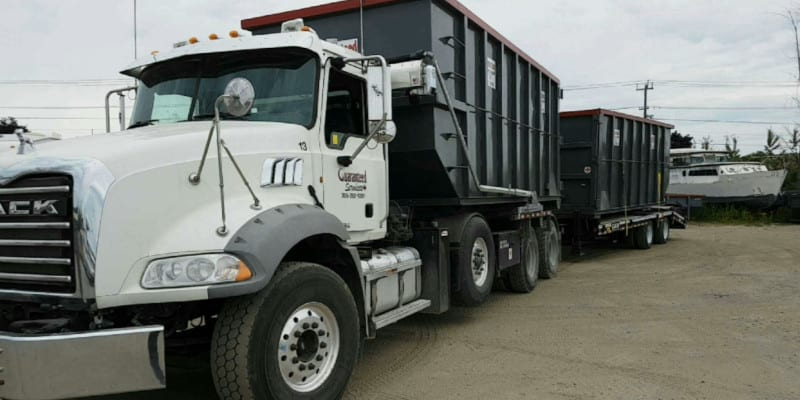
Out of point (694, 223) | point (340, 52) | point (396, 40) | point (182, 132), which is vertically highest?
point (396, 40)

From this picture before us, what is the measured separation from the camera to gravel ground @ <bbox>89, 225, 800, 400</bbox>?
15.2 feet

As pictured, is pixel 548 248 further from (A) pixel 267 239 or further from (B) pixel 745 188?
(B) pixel 745 188

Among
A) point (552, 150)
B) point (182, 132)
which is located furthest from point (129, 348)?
point (552, 150)

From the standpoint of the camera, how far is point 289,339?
12.3ft

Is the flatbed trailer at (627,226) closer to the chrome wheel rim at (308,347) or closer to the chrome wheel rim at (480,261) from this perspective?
the chrome wheel rim at (480,261)

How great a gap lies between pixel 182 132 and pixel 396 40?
292 centimetres

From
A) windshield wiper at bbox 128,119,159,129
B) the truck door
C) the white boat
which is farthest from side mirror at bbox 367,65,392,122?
the white boat

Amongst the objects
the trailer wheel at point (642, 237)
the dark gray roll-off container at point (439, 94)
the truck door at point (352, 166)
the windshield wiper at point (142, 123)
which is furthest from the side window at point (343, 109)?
the trailer wheel at point (642, 237)

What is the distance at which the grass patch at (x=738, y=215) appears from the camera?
77.3 ft

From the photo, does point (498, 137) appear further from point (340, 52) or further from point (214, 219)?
point (214, 219)

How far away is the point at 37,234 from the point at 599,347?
15.5 ft

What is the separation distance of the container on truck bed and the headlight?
33.1 ft

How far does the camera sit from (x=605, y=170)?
41.4 feet

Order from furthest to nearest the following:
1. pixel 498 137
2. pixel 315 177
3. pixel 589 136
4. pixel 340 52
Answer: pixel 589 136 → pixel 498 137 → pixel 340 52 → pixel 315 177
